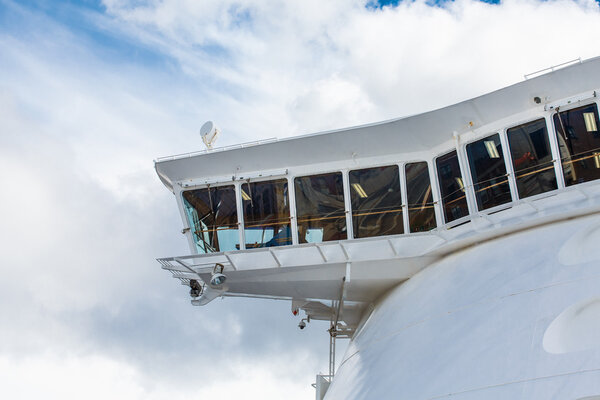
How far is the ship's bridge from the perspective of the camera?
11273 mm

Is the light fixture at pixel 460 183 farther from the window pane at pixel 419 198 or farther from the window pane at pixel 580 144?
the window pane at pixel 580 144

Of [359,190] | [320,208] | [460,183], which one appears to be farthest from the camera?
[320,208]

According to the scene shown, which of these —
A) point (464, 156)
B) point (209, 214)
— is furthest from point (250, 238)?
point (464, 156)

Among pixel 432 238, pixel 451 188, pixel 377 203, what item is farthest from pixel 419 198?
pixel 432 238

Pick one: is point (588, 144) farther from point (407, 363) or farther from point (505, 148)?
point (407, 363)

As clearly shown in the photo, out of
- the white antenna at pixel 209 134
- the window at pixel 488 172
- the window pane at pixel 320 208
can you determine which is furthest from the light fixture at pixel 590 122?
the white antenna at pixel 209 134

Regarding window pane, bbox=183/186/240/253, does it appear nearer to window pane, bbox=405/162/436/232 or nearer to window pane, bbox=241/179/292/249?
window pane, bbox=241/179/292/249

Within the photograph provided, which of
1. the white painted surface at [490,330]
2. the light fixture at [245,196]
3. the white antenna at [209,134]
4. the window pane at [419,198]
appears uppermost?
the white antenna at [209,134]

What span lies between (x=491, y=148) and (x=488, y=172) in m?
0.49

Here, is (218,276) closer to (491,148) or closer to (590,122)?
(491,148)

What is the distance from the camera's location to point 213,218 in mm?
14164

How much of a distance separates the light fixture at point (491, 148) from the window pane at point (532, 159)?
1.07ft

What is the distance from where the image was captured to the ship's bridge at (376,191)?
1127 cm

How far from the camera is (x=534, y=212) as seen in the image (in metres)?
10.2
